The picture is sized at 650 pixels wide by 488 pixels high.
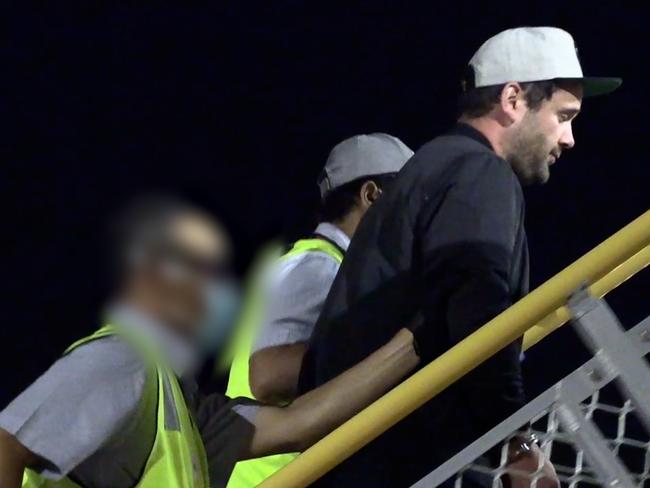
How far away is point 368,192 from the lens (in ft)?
7.66

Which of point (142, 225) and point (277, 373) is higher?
point (142, 225)

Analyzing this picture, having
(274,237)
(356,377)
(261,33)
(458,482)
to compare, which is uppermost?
(261,33)

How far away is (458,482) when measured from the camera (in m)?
1.39

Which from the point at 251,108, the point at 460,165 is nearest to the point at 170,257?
the point at 460,165

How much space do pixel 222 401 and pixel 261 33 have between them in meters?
2.17

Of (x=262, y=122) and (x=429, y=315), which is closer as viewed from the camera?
(x=429, y=315)

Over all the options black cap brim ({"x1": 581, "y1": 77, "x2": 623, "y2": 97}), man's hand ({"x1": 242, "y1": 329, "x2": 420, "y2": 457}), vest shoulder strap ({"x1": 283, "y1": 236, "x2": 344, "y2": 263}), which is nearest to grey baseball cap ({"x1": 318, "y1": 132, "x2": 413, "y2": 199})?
vest shoulder strap ({"x1": 283, "y1": 236, "x2": 344, "y2": 263})

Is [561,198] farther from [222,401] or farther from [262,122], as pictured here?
[222,401]

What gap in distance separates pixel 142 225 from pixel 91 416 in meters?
0.23

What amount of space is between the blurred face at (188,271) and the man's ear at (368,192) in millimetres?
793

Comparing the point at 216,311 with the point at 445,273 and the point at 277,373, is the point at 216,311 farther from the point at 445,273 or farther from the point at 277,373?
the point at 277,373

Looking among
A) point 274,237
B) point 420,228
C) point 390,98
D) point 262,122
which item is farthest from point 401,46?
point 420,228

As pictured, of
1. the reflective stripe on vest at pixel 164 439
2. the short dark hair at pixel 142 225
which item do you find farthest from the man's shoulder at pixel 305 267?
the reflective stripe on vest at pixel 164 439

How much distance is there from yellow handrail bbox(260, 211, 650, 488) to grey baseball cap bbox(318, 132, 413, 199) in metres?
0.96
